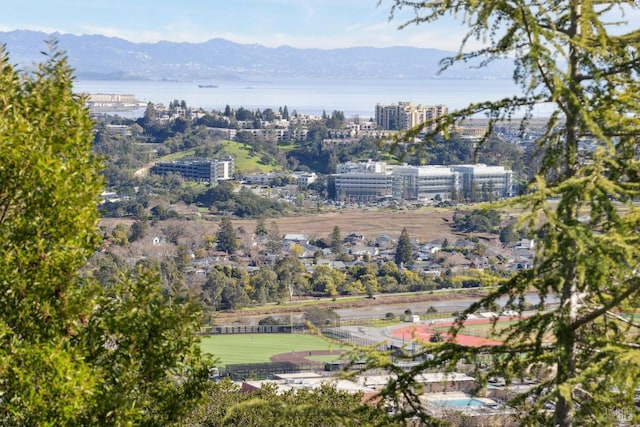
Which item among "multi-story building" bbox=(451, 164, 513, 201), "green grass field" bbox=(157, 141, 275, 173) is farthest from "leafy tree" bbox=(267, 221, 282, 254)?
"green grass field" bbox=(157, 141, 275, 173)

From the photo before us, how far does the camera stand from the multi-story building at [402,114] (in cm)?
6125

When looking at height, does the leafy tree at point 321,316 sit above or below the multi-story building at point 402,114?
below

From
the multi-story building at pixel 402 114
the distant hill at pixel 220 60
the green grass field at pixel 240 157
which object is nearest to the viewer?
the green grass field at pixel 240 157

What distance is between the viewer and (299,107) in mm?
115375

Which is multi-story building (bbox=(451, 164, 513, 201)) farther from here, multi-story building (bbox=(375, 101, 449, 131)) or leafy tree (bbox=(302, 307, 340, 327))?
leafy tree (bbox=(302, 307, 340, 327))

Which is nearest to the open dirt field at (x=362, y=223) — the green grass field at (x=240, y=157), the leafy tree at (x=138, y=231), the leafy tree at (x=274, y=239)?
the leafy tree at (x=274, y=239)

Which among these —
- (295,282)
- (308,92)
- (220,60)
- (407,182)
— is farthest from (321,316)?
(220,60)

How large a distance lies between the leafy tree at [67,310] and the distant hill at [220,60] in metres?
145

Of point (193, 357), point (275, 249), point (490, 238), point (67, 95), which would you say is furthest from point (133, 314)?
point (490, 238)

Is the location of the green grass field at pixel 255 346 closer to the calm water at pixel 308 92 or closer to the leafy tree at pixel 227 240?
the leafy tree at pixel 227 240

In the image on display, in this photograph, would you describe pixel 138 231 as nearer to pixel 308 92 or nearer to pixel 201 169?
pixel 201 169

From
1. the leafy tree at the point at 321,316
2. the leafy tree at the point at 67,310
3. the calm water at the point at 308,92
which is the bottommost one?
the leafy tree at the point at 321,316

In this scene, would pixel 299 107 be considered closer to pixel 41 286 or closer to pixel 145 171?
pixel 145 171

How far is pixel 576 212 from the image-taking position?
285cm
